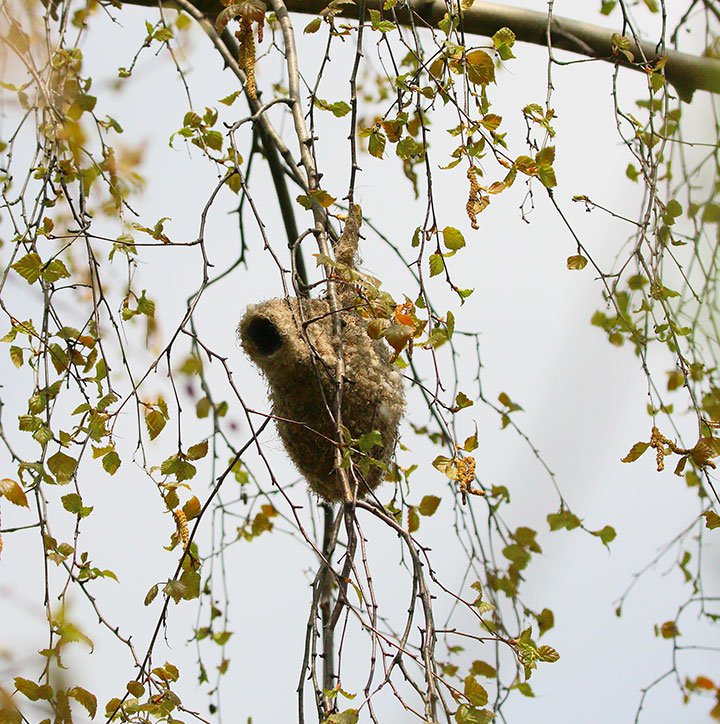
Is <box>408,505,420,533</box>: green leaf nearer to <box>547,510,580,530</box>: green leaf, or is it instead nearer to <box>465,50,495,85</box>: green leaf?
<box>547,510,580,530</box>: green leaf

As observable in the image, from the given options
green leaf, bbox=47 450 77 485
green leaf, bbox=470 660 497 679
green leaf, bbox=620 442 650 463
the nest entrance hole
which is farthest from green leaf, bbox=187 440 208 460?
green leaf, bbox=470 660 497 679

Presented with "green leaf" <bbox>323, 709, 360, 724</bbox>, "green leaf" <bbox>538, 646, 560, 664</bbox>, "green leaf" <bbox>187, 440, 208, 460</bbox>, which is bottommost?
"green leaf" <bbox>323, 709, 360, 724</bbox>

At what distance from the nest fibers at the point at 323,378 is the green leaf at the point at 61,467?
1.15 ft

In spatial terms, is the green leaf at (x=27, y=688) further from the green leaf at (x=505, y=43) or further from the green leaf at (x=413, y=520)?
the green leaf at (x=505, y=43)

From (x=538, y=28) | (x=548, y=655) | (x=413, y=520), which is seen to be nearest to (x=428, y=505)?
(x=413, y=520)

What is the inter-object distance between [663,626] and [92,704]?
1.44 meters

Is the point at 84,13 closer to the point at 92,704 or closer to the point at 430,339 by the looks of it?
the point at 430,339

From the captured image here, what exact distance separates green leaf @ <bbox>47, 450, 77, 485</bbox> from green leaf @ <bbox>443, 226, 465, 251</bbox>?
0.60 meters

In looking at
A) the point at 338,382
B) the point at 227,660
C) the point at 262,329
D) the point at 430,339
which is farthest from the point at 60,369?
the point at 227,660

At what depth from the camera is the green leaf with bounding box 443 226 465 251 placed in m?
1.37

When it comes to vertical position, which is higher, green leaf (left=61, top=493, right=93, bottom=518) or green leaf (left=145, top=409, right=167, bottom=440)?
green leaf (left=145, top=409, right=167, bottom=440)

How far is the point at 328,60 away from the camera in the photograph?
162cm

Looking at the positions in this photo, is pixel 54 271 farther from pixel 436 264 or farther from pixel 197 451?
pixel 436 264

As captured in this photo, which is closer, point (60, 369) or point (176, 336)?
point (176, 336)
